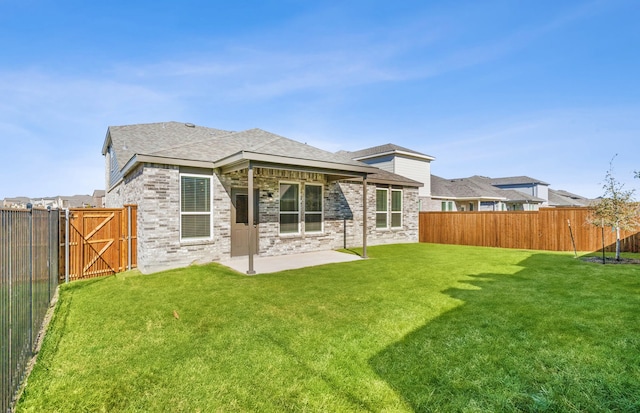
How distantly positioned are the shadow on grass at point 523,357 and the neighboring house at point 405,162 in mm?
15783

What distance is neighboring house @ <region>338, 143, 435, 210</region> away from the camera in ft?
68.1

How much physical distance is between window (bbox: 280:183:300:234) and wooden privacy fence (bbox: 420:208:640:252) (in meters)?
8.30

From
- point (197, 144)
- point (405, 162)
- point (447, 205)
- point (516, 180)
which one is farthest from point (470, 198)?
point (516, 180)

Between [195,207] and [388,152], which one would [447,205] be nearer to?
[388,152]

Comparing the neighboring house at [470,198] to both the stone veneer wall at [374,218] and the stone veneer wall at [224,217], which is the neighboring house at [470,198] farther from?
the stone veneer wall at [224,217]

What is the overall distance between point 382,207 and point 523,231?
6289 mm

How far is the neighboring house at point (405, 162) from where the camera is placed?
68.1 ft

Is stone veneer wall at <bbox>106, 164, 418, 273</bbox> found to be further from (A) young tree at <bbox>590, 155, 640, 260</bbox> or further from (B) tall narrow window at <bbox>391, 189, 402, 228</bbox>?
(A) young tree at <bbox>590, 155, 640, 260</bbox>

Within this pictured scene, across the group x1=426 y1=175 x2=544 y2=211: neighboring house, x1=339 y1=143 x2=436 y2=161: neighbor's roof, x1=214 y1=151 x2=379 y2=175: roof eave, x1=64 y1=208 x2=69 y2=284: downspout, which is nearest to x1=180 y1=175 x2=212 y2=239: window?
x1=214 y1=151 x2=379 y2=175: roof eave

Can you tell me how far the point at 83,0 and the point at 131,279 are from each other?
7.76 metres

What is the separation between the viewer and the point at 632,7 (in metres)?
8.41

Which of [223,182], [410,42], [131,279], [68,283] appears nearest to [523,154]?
[410,42]

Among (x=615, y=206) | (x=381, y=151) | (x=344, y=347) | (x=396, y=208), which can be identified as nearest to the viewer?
(x=344, y=347)

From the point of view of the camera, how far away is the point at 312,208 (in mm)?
11156
